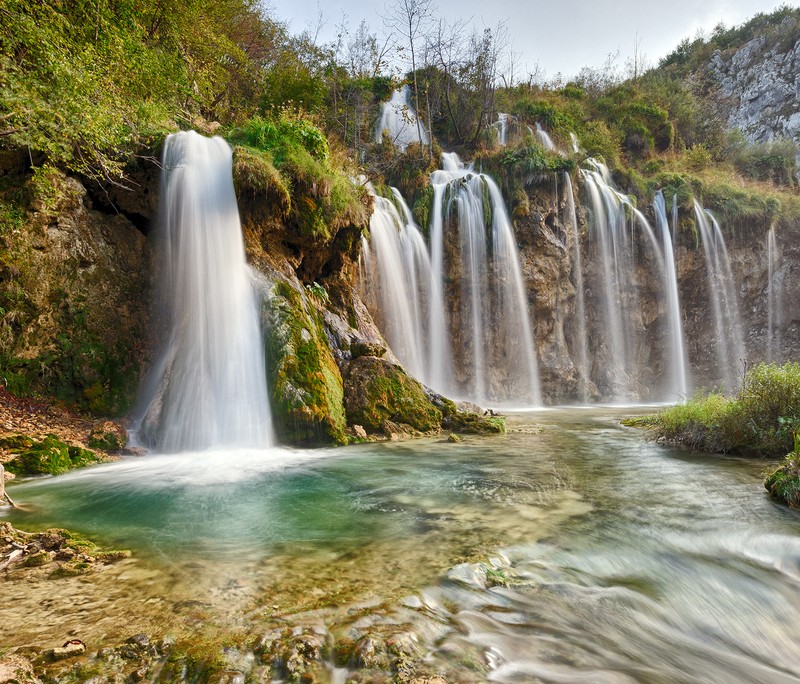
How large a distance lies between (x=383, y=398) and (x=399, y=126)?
1840cm

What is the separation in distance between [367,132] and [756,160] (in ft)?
79.0

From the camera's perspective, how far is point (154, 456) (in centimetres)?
679

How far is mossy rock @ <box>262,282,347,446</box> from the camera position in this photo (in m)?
7.55

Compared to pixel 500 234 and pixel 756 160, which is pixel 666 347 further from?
pixel 756 160

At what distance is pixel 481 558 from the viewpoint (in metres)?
2.92

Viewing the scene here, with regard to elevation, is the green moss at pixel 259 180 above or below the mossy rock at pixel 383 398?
above

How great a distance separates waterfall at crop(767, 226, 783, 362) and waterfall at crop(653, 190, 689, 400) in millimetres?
4688

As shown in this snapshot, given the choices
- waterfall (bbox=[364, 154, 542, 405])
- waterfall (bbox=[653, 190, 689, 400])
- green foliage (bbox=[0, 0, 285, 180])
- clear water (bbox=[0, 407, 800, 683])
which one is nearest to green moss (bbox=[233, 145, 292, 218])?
green foliage (bbox=[0, 0, 285, 180])

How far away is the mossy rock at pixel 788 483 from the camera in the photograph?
4148 millimetres

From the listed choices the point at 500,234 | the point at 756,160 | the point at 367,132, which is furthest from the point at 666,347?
the point at 367,132

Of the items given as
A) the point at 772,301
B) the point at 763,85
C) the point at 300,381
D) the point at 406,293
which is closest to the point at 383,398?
the point at 300,381

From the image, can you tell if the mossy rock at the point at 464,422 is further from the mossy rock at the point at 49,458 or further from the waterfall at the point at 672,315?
the waterfall at the point at 672,315

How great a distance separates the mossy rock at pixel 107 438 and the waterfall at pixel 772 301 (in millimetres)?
26607

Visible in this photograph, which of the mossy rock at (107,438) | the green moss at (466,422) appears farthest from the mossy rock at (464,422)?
the mossy rock at (107,438)
